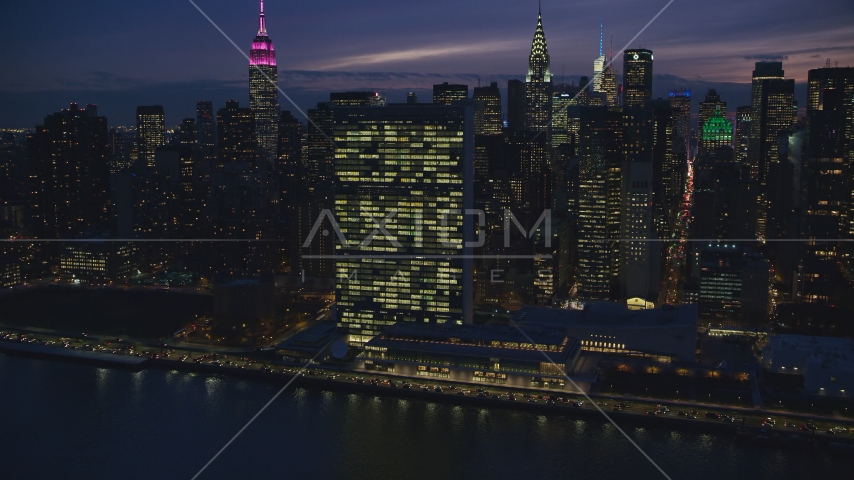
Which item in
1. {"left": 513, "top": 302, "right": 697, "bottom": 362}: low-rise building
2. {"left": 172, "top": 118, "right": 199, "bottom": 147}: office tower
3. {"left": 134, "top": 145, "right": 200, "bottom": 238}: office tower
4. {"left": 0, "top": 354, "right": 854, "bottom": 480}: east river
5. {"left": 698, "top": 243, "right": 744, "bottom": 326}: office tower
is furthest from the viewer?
{"left": 172, "top": 118, "right": 199, "bottom": 147}: office tower

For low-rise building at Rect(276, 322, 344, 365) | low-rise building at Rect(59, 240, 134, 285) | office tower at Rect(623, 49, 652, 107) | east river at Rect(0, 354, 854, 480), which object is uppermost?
office tower at Rect(623, 49, 652, 107)

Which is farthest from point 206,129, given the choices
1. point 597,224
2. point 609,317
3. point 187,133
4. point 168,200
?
point 609,317

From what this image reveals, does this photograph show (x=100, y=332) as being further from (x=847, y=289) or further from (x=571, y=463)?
(x=847, y=289)

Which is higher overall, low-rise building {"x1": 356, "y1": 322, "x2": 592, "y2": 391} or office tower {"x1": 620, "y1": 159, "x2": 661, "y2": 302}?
office tower {"x1": 620, "y1": 159, "x2": 661, "y2": 302}

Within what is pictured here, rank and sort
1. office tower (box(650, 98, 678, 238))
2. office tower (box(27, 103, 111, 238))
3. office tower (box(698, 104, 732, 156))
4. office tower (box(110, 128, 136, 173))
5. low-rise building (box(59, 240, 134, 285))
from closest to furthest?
1. low-rise building (box(59, 240, 134, 285))
2. office tower (box(27, 103, 111, 238))
3. office tower (box(650, 98, 678, 238))
4. office tower (box(110, 128, 136, 173))
5. office tower (box(698, 104, 732, 156))

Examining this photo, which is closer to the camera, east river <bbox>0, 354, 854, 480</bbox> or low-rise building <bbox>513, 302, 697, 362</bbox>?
east river <bbox>0, 354, 854, 480</bbox>

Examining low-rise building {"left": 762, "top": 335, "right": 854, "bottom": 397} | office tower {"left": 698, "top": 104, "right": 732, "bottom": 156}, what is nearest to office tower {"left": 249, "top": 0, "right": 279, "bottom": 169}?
office tower {"left": 698, "top": 104, "right": 732, "bottom": 156}

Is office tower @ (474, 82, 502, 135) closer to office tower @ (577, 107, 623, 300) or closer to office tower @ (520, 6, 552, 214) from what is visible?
office tower @ (520, 6, 552, 214)
